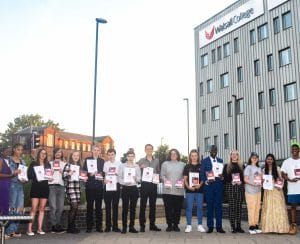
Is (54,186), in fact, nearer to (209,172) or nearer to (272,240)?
(209,172)

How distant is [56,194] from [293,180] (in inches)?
242

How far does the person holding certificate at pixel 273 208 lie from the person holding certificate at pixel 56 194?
5.30 metres

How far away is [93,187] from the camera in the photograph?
11328mm

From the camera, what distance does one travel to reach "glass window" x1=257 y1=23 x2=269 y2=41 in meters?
38.4

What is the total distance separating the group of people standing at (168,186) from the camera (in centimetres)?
1115

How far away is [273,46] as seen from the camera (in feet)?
123

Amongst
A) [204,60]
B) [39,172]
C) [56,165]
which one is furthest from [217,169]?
[204,60]

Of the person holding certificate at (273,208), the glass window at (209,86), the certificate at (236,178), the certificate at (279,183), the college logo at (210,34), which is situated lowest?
the person holding certificate at (273,208)

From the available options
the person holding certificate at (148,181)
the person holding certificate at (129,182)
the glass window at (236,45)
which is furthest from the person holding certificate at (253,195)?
the glass window at (236,45)

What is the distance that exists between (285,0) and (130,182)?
2993cm

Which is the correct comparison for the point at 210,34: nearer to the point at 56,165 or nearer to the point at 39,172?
the point at 56,165

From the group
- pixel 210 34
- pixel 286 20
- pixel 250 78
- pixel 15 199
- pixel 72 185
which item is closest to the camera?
pixel 15 199

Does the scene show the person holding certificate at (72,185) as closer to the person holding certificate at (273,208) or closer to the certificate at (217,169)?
the certificate at (217,169)

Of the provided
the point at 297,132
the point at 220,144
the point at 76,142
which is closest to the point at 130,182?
the point at 297,132
